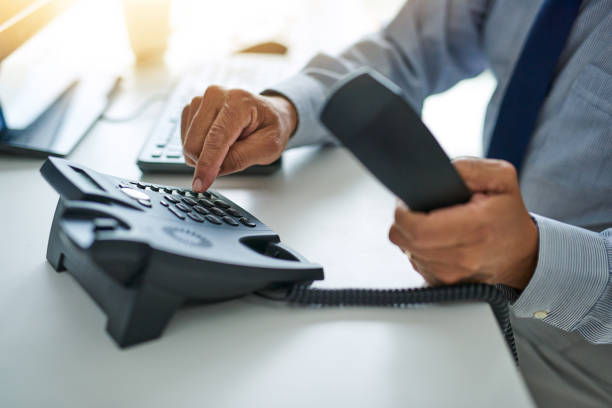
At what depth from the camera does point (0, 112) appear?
0.59m

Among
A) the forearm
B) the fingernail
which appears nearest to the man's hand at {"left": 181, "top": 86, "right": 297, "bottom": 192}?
the fingernail

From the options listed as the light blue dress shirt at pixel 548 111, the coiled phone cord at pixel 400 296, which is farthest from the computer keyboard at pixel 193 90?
the coiled phone cord at pixel 400 296

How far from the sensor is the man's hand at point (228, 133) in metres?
0.49

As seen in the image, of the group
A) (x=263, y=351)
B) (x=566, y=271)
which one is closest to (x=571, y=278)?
(x=566, y=271)

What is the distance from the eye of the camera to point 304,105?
611 millimetres

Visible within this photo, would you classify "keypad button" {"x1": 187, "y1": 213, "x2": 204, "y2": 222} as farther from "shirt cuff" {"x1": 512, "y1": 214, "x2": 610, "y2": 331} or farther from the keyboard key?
"shirt cuff" {"x1": 512, "y1": 214, "x2": 610, "y2": 331}

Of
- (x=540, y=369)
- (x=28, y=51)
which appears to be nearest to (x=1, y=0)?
(x=28, y=51)

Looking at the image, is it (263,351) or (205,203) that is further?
(205,203)

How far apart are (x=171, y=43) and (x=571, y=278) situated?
96 cm

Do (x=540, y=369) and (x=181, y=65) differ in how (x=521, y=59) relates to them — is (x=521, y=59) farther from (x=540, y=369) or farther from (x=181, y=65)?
(x=181, y=65)

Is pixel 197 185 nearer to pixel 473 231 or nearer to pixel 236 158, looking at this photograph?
pixel 236 158

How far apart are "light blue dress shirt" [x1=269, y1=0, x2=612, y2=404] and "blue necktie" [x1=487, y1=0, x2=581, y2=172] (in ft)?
0.05

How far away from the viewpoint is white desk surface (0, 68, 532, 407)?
305 millimetres

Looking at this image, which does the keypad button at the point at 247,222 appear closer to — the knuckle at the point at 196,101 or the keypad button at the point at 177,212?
the keypad button at the point at 177,212
